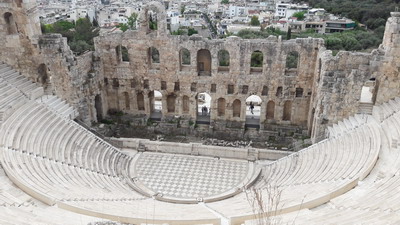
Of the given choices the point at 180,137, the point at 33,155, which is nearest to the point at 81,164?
the point at 33,155

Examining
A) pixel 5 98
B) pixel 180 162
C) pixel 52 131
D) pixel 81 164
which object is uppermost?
pixel 5 98

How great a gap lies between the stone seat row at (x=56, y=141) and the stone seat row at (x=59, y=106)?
0.75m

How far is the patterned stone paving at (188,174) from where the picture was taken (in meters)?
19.0

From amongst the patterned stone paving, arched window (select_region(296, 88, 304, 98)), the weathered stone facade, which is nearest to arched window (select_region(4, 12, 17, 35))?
the weathered stone facade

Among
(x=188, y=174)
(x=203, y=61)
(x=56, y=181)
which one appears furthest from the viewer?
(x=203, y=61)

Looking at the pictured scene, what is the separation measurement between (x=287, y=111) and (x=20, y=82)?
60.6 ft

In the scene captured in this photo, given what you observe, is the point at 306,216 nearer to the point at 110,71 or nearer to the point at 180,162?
the point at 180,162

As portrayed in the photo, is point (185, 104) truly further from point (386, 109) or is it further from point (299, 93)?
point (386, 109)

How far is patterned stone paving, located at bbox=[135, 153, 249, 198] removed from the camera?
1903 centimetres

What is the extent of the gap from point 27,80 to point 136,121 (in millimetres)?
7846

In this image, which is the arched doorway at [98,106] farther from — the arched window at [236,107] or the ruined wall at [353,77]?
the ruined wall at [353,77]

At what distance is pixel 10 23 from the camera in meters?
23.5

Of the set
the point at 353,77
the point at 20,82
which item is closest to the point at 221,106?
the point at 353,77

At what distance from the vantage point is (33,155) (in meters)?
17.1
